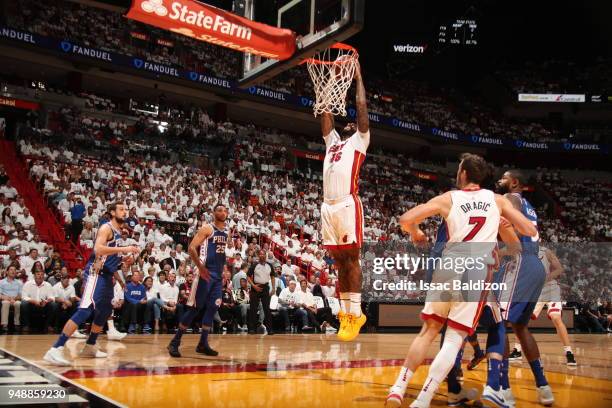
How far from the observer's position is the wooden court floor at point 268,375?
4.65 metres

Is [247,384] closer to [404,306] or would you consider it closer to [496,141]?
[404,306]

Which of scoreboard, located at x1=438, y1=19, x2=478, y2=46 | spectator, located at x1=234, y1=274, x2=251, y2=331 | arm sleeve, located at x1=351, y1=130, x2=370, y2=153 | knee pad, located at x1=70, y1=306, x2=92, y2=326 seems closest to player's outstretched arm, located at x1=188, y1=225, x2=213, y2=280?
knee pad, located at x1=70, y1=306, x2=92, y2=326

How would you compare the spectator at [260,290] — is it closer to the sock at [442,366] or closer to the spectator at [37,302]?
the spectator at [37,302]

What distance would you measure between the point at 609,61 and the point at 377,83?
45.9 feet

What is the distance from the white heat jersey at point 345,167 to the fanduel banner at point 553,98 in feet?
96.6

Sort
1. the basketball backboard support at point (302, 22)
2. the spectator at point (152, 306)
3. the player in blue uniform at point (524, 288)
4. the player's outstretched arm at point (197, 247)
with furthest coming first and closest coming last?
the spectator at point (152, 306) < the player's outstretched arm at point (197, 247) < the basketball backboard support at point (302, 22) < the player in blue uniform at point (524, 288)

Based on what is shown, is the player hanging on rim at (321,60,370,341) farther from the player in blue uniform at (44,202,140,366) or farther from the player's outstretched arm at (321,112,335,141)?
the player in blue uniform at (44,202,140,366)

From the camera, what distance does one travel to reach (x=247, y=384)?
5.30 meters

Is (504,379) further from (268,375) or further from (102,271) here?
(102,271)

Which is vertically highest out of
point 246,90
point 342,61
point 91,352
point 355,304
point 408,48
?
point 408,48

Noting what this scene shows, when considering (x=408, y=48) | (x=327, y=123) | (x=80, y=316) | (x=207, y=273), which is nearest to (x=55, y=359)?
(x=80, y=316)

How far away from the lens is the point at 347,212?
6102mm

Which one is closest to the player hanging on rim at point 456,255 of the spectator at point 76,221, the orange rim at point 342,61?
the orange rim at point 342,61

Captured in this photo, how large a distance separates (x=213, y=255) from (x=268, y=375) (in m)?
2.36
